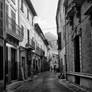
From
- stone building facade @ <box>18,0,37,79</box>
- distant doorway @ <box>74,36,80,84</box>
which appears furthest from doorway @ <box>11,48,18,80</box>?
distant doorway @ <box>74,36,80,84</box>

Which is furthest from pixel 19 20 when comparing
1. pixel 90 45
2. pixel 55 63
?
pixel 55 63

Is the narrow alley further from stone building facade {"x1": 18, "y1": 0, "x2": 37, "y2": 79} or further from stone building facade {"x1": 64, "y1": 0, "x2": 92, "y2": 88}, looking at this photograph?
stone building facade {"x1": 18, "y1": 0, "x2": 37, "y2": 79}

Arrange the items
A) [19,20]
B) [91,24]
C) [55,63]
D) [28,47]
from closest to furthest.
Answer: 1. [91,24]
2. [19,20]
3. [28,47]
4. [55,63]

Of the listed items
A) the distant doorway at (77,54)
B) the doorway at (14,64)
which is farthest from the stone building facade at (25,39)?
the distant doorway at (77,54)

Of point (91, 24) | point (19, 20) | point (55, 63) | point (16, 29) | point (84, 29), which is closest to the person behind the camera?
point (91, 24)

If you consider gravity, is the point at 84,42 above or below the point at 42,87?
above

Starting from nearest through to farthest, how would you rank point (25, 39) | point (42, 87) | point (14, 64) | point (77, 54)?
point (42, 87) → point (77, 54) → point (14, 64) → point (25, 39)

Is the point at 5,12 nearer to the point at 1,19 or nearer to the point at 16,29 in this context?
the point at 1,19

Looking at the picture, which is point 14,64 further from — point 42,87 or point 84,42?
point 84,42

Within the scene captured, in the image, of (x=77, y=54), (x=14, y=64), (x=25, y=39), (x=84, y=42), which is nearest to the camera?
(x=84, y=42)

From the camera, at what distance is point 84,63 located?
508 inches

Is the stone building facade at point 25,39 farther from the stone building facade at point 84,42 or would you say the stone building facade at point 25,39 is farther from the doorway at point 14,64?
the stone building facade at point 84,42

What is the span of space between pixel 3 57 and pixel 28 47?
9.68 metres

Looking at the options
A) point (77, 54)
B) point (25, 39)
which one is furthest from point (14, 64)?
point (77, 54)
